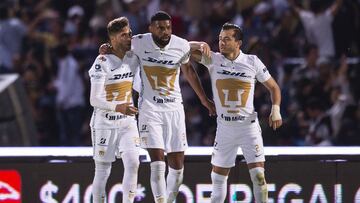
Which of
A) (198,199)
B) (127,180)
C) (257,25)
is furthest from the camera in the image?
(257,25)

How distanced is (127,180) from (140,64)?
50.3 inches

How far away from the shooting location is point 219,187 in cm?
1688

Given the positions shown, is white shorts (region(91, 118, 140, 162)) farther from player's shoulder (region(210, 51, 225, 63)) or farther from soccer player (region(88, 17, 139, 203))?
player's shoulder (region(210, 51, 225, 63))

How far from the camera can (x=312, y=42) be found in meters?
23.7

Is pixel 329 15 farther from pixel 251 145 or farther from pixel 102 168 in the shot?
pixel 102 168

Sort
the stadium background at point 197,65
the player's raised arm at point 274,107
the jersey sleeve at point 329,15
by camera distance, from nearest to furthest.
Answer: the player's raised arm at point 274,107 → the stadium background at point 197,65 → the jersey sleeve at point 329,15

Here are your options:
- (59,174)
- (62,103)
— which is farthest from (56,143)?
(59,174)

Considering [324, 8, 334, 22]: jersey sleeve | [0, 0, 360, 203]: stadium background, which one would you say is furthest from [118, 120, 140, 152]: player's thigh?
[324, 8, 334, 22]: jersey sleeve

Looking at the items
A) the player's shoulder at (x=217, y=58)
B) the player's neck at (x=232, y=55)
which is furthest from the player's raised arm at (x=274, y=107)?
the player's shoulder at (x=217, y=58)

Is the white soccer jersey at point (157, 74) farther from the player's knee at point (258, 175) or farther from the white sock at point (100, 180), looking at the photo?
the player's knee at point (258, 175)

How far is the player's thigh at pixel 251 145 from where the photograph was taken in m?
16.7

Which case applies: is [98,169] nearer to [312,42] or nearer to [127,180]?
[127,180]

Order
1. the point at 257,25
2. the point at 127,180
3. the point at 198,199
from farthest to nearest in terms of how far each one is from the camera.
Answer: the point at 257,25 → the point at 198,199 → the point at 127,180

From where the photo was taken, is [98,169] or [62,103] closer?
[98,169]
